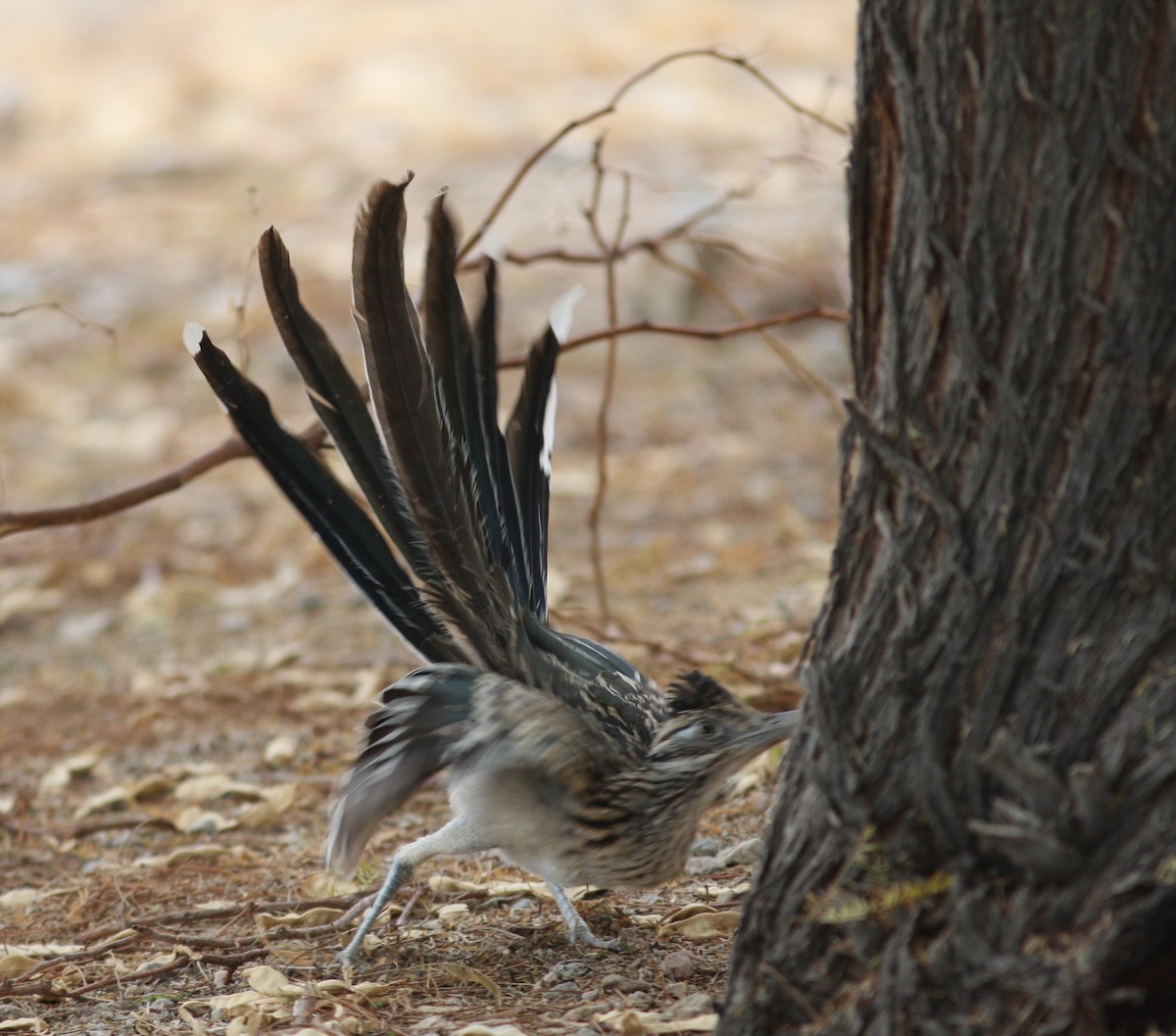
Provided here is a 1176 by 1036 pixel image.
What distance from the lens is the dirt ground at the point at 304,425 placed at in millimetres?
3164

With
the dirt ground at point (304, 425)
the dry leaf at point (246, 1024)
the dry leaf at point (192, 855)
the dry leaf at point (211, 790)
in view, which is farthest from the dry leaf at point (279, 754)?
the dry leaf at point (246, 1024)

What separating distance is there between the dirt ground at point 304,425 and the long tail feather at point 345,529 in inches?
23.4

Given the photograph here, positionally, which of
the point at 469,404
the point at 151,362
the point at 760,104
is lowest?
the point at 469,404

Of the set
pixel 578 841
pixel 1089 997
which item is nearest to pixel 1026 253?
pixel 1089 997

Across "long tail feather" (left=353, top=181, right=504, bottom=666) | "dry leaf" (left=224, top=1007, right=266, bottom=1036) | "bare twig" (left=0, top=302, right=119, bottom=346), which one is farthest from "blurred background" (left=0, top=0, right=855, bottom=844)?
"dry leaf" (left=224, top=1007, right=266, bottom=1036)

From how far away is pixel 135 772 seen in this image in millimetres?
4906

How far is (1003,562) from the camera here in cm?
204

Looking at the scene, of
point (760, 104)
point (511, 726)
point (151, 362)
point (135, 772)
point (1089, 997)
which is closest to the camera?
point (1089, 997)

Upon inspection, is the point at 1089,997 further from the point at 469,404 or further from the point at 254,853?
the point at 254,853

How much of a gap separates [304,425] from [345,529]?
19.3 feet

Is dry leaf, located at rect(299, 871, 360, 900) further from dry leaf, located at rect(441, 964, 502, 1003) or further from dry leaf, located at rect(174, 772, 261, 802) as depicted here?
dry leaf, located at rect(174, 772, 261, 802)

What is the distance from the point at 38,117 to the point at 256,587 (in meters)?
11.5

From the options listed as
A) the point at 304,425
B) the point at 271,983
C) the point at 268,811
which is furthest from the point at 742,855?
the point at 304,425

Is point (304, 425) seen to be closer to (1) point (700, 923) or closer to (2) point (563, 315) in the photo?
(2) point (563, 315)
